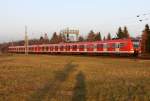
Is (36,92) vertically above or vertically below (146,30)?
below

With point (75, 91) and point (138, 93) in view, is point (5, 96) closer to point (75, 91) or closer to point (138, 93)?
point (75, 91)

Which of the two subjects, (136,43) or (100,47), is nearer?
(136,43)

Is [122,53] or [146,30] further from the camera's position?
[146,30]

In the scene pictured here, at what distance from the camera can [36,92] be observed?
528 inches

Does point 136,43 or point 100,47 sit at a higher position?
point 136,43

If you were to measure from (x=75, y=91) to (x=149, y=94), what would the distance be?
319 centimetres

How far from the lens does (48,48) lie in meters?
80.9

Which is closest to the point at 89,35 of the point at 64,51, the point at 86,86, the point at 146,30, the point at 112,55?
the point at 146,30

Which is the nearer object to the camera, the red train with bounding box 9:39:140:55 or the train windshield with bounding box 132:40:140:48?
the red train with bounding box 9:39:140:55

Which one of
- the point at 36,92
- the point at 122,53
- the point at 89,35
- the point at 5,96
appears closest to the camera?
the point at 5,96

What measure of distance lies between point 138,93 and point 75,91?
2.74m

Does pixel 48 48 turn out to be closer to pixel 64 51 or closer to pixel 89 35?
pixel 64 51

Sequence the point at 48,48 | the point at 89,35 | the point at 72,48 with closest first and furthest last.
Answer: the point at 72,48
the point at 48,48
the point at 89,35

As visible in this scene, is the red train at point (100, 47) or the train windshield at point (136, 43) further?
the train windshield at point (136, 43)
